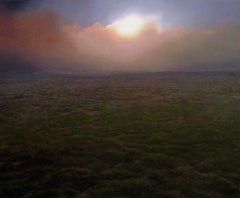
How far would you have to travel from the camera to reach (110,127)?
2775 centimetres

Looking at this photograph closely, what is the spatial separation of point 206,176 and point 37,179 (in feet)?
30.0

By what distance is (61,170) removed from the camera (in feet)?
55.1

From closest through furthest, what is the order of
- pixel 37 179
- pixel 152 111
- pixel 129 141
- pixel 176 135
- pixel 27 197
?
pixel 27 197 → pixel 37 179 → pixel 129 141 → pixel 176 135 → pixel 152 111

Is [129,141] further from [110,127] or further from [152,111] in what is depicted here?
[152,111]

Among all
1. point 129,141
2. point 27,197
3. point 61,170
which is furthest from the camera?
point 129,141

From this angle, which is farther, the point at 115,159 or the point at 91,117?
the point at 91,117

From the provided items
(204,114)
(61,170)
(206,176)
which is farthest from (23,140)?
(204,114)

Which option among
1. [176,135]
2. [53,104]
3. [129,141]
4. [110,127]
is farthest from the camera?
[53,104]

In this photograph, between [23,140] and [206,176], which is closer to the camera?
[206,176]

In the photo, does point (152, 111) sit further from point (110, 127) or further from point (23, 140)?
point (23, 140)

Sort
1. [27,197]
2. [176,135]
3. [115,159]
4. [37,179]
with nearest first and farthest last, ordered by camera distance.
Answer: [27,197], [37,179], [115,159], [176,135]

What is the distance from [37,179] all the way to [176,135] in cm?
1290

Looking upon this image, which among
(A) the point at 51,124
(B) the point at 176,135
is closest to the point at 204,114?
(B) the point at 176,135

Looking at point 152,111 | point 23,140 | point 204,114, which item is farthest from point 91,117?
point 204,114
